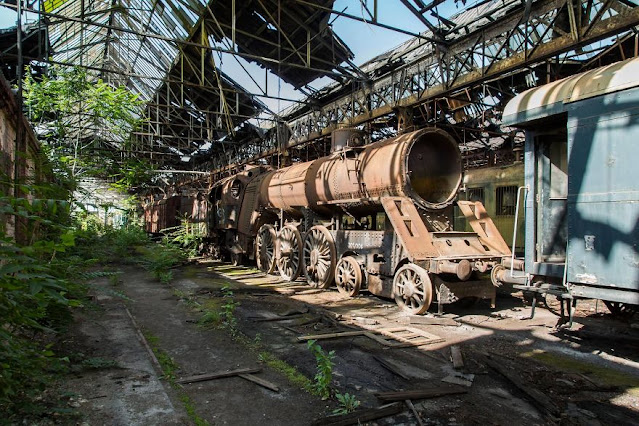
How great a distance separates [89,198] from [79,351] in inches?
199

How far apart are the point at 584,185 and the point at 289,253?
26.6 feet

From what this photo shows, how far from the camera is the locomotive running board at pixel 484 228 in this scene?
816 cm

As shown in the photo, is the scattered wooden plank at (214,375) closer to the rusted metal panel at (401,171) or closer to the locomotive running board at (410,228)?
the locomotive running board at (410,228)

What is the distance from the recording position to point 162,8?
50.1ft

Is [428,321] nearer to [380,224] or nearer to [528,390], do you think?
[528,390]

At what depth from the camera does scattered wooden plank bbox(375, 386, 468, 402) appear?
12.6 feet

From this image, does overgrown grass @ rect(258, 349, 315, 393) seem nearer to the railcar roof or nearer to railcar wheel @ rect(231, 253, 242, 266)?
the railcar roof

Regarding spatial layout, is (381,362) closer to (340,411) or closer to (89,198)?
(340,411)

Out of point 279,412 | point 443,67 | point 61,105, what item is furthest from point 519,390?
point 443,67

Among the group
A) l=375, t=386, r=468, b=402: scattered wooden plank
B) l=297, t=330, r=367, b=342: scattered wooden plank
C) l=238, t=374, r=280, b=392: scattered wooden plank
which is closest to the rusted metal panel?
l=297, t=330, r=367, b=342: scattered wooden plank

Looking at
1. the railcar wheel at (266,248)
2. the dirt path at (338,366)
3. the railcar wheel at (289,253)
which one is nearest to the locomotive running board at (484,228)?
the dirt path at (338,366)

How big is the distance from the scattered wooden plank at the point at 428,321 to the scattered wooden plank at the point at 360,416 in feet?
10.5

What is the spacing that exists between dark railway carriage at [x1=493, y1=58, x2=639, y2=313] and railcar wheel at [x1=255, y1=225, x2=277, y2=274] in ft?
27.2

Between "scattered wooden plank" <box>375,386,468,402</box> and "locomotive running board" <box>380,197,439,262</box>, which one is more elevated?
"locomotive running board" <box>380,197,439,262</box>
